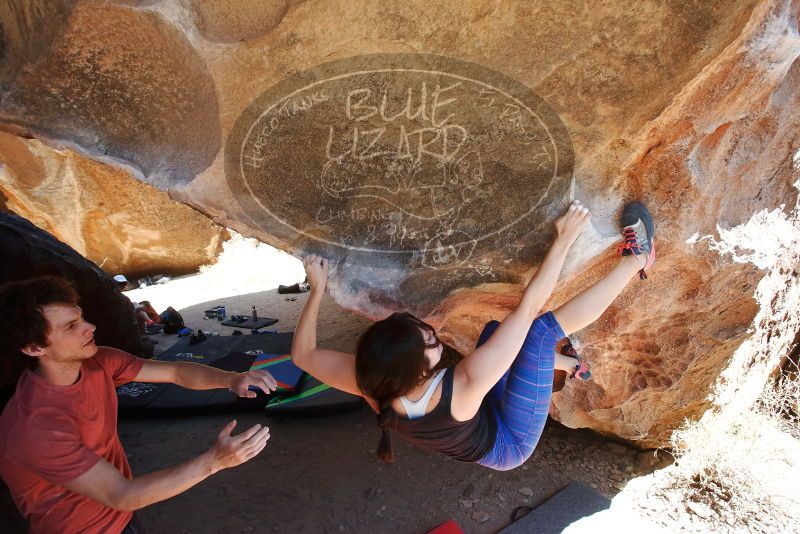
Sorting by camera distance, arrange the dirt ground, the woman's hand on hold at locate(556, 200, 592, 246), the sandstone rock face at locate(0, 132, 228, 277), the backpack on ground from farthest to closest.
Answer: the sandstone rock face at locate(0, 132, 228, 277)
the backpack on ground
the dirt ground
the woman's hand on hold at locate(556, 200, 592, 246)

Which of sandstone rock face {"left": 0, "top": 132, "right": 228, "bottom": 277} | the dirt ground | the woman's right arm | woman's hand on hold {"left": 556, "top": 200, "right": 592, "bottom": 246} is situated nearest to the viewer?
the woman's right arm

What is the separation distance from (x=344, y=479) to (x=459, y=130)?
188cm

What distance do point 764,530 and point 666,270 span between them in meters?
1.53

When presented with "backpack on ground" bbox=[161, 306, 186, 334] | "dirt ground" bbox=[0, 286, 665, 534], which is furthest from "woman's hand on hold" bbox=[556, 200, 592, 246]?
"backpack on ground" bbox=[161, 306, 186, 334]

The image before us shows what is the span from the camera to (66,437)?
1345mm

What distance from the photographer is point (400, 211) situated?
81.9 inches

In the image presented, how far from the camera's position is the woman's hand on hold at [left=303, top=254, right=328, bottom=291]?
186 cm

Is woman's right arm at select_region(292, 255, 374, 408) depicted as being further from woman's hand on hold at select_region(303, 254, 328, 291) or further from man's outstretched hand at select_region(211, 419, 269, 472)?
man's outstretched hand at select_region(211, 419, 269, 472)

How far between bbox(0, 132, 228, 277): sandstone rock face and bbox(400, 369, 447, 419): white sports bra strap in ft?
18.6

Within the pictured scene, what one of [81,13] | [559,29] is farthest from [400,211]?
[81,13]

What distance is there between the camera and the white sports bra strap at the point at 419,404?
1.48 metres

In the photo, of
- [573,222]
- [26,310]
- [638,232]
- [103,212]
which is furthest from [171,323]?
[638,232]

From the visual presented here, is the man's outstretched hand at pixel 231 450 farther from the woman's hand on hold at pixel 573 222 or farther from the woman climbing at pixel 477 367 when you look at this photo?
the woman's hand on hold at pixel 573 222

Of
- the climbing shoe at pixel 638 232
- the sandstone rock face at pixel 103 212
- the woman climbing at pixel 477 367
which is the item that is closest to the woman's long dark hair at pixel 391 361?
the woman climbing at pixel 477 367
